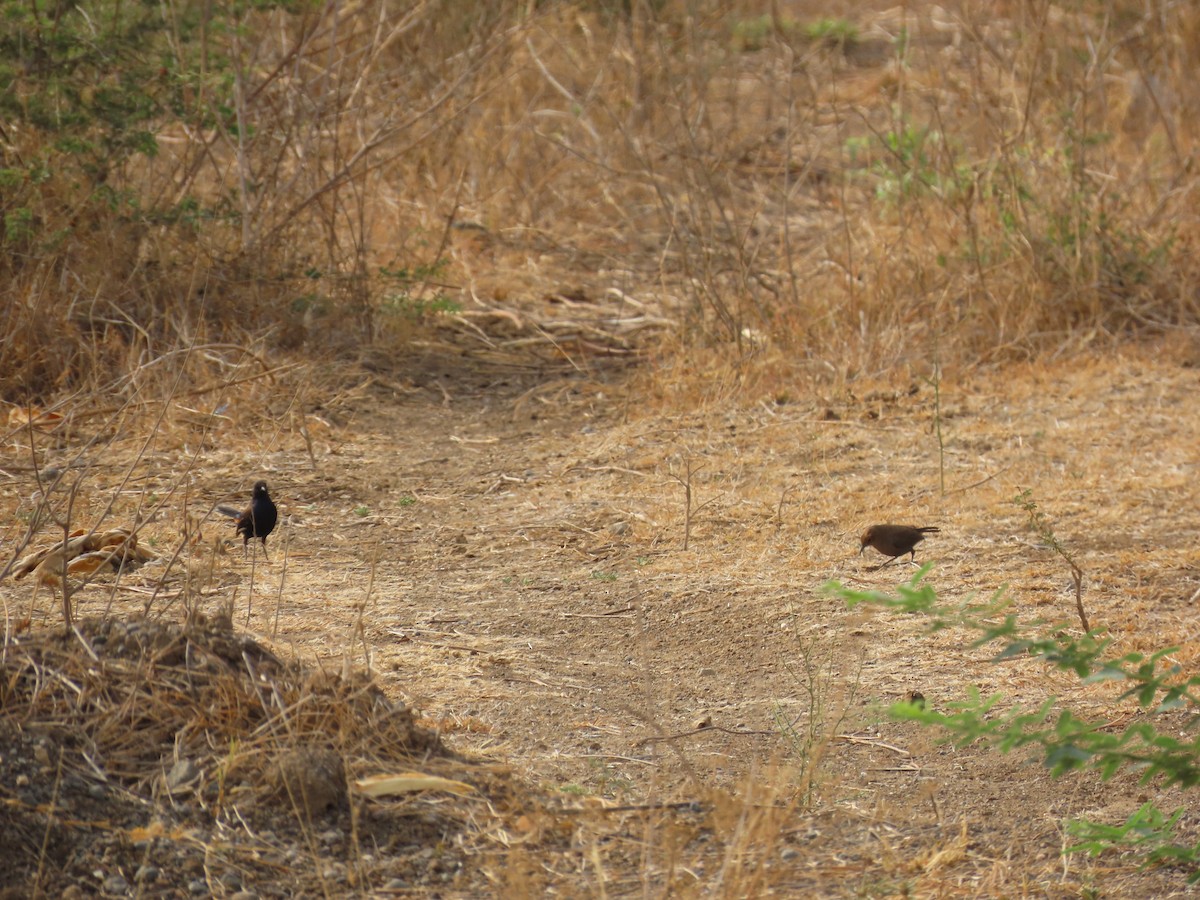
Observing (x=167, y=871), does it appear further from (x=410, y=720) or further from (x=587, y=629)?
(x=587, y=629)

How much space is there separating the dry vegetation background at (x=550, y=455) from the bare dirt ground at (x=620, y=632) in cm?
2

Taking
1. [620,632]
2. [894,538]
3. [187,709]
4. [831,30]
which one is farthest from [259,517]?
[831,30]

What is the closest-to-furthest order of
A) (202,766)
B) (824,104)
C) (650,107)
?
(202,766) < (650,107) < (824,104)

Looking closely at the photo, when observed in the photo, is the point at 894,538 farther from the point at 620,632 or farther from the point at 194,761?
the point at 194,761

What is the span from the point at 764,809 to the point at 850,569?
1991mm

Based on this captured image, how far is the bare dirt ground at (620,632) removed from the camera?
113 inches

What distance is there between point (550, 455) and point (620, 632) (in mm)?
1892

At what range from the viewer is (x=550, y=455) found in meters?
6.14

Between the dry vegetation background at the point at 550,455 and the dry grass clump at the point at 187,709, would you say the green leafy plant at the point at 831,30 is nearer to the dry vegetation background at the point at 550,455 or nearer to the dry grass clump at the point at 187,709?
the dry vegetation background at the point at 550,455

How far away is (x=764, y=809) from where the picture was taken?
9.27ft

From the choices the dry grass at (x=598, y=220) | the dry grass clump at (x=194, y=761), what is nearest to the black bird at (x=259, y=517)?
the dry grass clump at (x=194, y=761)

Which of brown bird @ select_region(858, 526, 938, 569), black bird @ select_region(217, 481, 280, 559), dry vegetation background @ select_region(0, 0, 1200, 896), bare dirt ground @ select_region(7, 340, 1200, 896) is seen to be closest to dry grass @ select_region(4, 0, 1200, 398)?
dry vegetation background @ select_region(0, 0, 1200, 896)

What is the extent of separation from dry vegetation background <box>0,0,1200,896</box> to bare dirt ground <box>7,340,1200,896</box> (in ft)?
0.05

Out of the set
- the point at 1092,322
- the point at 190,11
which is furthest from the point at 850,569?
the point at 190,11
